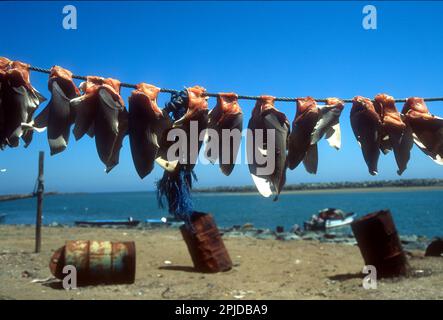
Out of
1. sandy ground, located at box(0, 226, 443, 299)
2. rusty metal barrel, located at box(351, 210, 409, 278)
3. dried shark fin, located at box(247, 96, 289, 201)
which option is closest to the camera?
dried shark fin, located at box(247, 96, 289, 201)

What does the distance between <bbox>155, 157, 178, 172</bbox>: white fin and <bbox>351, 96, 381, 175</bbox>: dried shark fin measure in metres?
1.38

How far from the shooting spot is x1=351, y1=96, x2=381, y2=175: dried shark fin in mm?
3188

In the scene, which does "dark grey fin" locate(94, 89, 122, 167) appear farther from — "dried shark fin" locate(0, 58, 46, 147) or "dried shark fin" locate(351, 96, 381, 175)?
"dried shark fin" locate(351, 96, 381, 175)

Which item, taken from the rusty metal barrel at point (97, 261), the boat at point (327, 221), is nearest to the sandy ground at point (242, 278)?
the rusty metal barrel at point (97, 261)

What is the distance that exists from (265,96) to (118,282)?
9.84 meters

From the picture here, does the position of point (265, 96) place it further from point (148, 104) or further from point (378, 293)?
point (378, 293)

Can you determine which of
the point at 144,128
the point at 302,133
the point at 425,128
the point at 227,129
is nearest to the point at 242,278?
the point at 425,128

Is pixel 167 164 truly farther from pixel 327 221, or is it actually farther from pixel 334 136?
pixel 327 221

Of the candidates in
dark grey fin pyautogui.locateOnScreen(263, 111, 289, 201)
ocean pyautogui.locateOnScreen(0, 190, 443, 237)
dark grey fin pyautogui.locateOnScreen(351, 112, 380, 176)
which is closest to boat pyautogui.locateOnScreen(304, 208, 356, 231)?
ocean pyautogui.locateOnScreen(0, 190, 443, 237)

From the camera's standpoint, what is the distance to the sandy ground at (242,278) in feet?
35.6

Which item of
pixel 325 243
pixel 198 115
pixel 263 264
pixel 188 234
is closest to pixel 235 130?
pixel 198 115

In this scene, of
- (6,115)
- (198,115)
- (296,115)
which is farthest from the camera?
(296,115)

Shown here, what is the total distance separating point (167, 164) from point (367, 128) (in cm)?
151

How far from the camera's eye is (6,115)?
2.69m
